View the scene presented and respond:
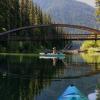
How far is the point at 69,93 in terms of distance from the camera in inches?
979

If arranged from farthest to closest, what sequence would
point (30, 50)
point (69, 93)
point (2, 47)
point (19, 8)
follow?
point (19, 8) → point (30, 50) → point (2, 47) → point (69, 93)

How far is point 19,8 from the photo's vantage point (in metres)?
145

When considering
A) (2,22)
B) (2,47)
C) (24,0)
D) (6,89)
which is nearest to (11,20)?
(2,22)

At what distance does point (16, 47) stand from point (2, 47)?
6.31 m

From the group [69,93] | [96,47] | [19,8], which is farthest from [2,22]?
[69,93]

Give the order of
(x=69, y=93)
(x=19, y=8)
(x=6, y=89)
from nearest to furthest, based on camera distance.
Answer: (x=69, y=93) → (x=6, y=89) → (x=19, y=8)

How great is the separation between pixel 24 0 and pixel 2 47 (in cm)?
4442

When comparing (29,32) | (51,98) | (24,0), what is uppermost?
(24,0)

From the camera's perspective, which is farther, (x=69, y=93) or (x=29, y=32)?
(x=29, y=32)

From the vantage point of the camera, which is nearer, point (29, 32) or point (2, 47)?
point (2, 47)

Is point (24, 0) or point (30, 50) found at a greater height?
point (24, 0)

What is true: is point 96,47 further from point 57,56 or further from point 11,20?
point 57,56

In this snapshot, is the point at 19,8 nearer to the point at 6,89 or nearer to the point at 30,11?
the point at 30,11

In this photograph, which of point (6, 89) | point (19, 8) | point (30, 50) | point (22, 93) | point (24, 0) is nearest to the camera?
point (22, 93)
